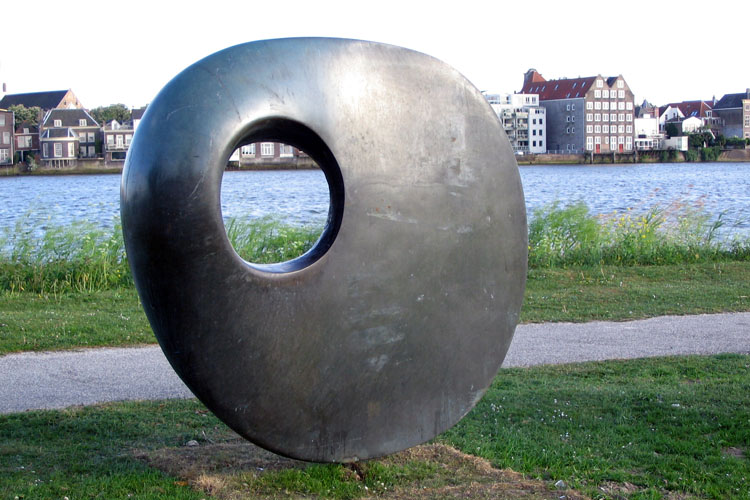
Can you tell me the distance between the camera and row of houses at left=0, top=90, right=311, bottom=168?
79000 mm

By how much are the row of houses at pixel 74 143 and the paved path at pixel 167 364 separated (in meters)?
67.1

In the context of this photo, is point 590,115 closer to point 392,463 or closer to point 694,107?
point 694,107

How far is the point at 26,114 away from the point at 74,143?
11.1 metres

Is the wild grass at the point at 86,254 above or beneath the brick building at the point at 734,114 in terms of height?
beneath

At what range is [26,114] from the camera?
8975cm

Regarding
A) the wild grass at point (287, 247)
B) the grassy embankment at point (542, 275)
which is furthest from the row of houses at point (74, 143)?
the grassy embankment at point (542, 275)

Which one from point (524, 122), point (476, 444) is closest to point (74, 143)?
point (524, 122)

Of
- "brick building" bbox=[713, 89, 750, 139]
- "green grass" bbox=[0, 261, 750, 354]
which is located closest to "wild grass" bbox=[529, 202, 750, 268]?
"green grass" bbox=[0, 261, 750, 354]

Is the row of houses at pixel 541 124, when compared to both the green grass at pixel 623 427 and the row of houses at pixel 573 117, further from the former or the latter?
the green grass at pixel 623 427

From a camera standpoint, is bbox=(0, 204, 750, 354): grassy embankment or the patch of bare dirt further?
bbox=(0, 204, 750, 354): grassy embankment

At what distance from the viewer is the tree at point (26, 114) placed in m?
88.6

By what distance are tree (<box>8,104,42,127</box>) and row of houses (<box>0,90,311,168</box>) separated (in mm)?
1163

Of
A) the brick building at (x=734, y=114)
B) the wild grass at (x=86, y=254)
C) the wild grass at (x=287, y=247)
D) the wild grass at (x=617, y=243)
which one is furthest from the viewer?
the brick building at (x=734, y=114)

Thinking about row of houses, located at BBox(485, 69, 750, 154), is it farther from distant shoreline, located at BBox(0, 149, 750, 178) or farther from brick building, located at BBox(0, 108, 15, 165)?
brick building, located at BBox(0, 108, 15, 165)
